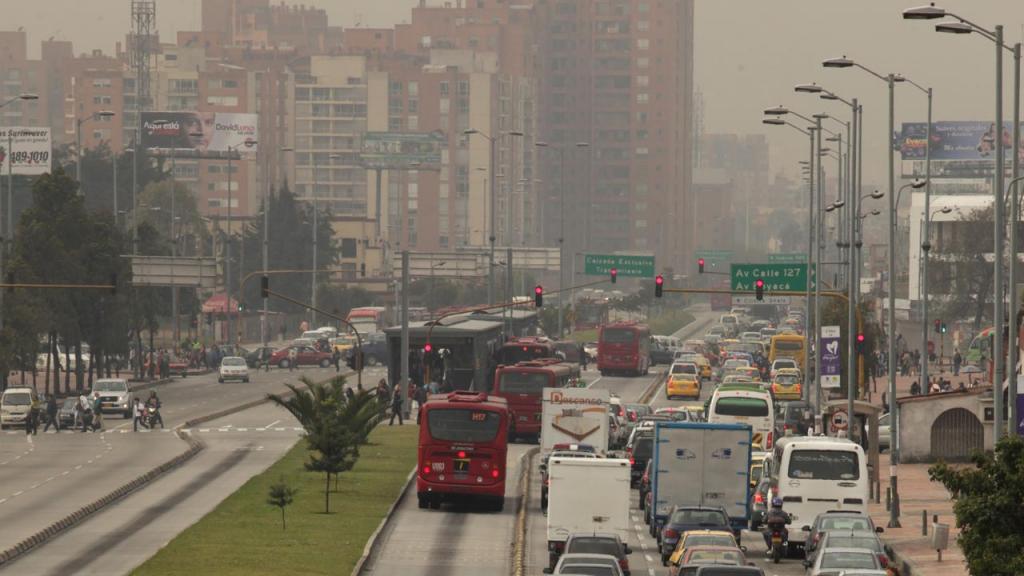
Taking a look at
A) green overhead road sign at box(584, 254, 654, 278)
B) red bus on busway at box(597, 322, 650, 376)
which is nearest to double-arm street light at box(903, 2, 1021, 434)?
red bus on busway at box(597, 322, 650, 376)

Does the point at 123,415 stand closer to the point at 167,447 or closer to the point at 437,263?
the point at 167,447

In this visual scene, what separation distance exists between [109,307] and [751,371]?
33.2m

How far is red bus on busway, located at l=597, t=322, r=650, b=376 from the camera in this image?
11062 centimetres

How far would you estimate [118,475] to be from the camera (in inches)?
2336

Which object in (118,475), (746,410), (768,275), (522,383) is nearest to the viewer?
(118,475)

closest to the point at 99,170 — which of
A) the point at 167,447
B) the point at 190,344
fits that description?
the point at 190,344

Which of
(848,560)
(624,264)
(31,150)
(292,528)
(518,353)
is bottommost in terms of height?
(292,528)

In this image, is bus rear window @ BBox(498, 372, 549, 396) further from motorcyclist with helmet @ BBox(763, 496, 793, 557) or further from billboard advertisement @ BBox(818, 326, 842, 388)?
motorcyclist with helmet @ BBox(763, 496, 793, 557)

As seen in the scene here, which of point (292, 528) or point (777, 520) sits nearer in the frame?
point (777, 520)

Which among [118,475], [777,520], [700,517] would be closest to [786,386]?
[118,475]

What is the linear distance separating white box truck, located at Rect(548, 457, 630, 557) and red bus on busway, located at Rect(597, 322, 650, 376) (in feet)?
226

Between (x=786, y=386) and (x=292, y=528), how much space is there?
49165mm

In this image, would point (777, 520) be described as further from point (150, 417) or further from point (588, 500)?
point (150, 417)

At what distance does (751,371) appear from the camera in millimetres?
100375
